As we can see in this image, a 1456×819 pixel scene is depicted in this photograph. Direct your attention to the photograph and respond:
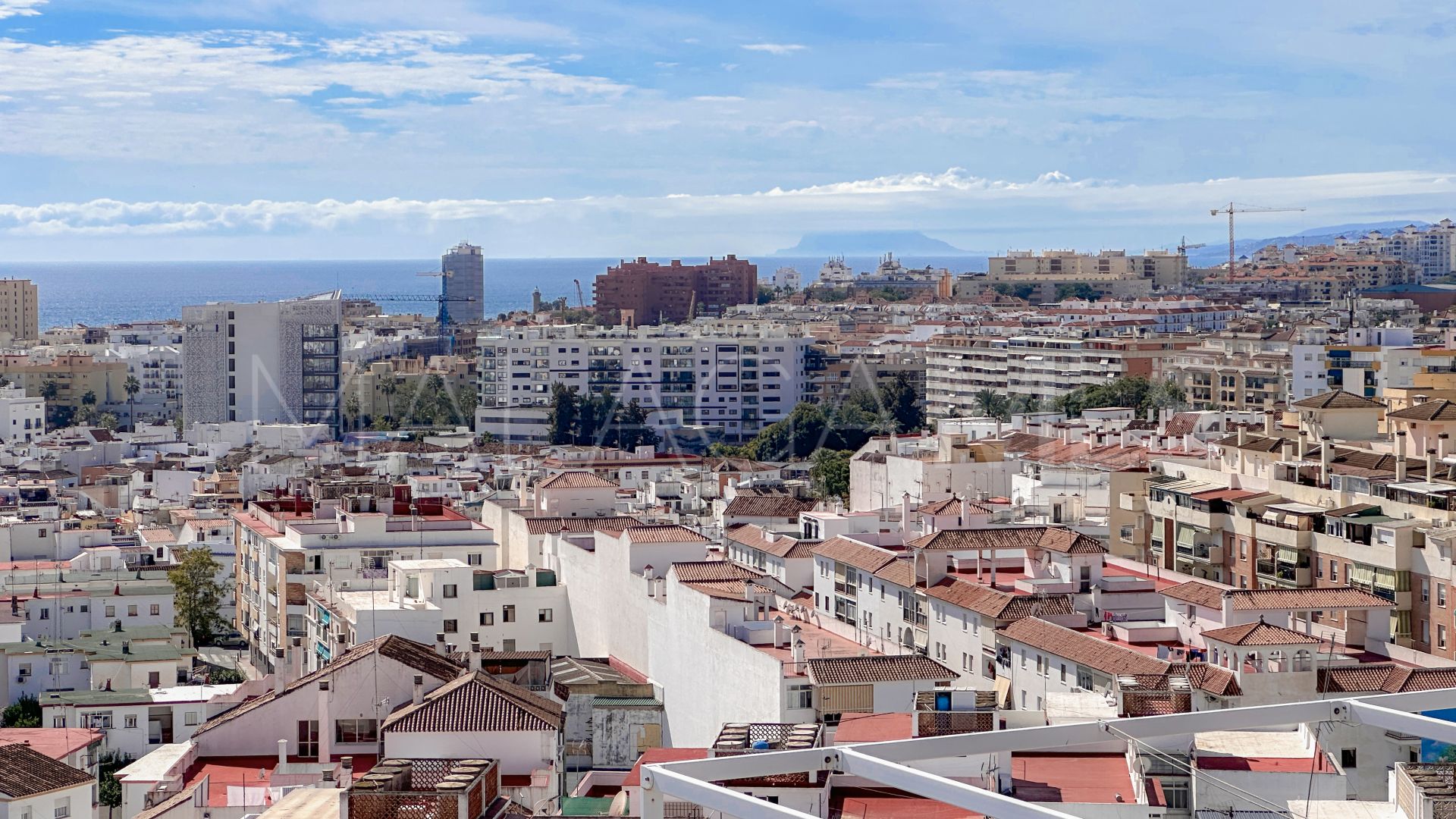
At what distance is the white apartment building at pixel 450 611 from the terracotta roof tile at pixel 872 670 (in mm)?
3703

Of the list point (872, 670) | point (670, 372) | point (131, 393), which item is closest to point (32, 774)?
point (872, 670)

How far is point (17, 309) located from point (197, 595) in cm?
6380

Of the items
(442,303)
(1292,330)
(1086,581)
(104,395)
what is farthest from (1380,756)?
(442,303)

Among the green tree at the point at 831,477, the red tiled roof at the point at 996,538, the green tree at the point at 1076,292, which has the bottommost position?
the green tree at the point at 831,477

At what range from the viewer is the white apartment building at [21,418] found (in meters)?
45.1

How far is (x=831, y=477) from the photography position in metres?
32.0

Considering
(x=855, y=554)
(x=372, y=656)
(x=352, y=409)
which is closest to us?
(x=372, y=656)

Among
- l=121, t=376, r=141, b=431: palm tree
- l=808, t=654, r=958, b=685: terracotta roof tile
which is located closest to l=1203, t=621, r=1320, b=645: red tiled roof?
l=808, t=654, r=958, b=685: terracotta roof tile

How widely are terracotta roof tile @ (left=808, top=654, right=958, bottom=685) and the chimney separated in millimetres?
3019

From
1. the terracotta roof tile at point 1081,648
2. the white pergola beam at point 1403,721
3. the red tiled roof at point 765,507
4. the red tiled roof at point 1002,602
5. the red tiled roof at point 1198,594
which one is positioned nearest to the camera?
the white pergola beam at point 1403,721

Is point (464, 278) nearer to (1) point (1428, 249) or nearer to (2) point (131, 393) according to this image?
(1) point (1428, 249)

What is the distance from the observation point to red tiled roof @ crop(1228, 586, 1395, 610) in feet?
46.4

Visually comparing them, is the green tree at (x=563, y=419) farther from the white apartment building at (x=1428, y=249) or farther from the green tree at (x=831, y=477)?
the white apartment building at (x=1428, y=249)

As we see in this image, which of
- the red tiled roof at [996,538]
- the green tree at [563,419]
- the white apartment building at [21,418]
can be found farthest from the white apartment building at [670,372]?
the red tiled roof at [996,538]
